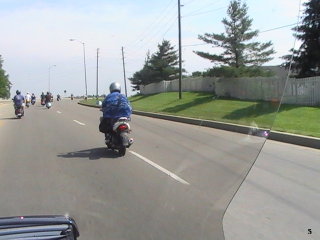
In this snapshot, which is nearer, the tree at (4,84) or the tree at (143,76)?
the tree at (143,76)

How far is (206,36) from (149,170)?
6.23m

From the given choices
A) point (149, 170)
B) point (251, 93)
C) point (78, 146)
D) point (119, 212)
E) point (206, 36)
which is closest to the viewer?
point (251, 93)

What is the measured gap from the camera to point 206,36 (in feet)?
13.1

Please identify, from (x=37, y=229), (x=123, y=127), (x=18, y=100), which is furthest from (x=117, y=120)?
(x=18, y=100)

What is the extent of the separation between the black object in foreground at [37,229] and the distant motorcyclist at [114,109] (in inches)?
395

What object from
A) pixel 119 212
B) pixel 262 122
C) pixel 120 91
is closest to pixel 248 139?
pixel 262 122

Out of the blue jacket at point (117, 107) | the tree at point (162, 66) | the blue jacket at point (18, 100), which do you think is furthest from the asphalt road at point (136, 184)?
the tree at point (162, 66)

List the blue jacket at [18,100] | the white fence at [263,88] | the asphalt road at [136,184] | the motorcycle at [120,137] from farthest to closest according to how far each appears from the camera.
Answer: the blue jacket at [18,100]
the motorcycle at [120,137]
the asphalt road at [136,184]
the white fence at [263,88]

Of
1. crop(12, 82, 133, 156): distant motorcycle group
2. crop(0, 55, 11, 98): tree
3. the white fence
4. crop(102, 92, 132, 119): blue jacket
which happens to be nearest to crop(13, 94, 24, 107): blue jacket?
crop(12, 82, 133, 156): distant motorcycle group

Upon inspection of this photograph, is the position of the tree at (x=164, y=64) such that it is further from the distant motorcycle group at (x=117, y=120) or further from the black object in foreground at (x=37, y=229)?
the black object in foreground at (x=37, y=229)

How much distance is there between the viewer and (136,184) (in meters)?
8.47

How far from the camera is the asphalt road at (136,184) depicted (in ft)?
12.5

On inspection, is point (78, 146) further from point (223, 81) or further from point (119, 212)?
point (223, 81)

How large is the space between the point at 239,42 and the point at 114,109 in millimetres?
9452
